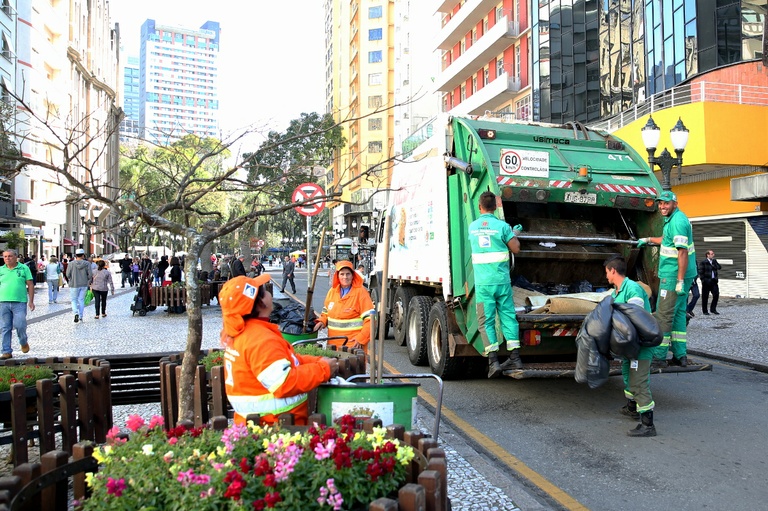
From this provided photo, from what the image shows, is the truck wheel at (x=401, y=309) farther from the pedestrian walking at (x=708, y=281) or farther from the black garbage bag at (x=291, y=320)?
the pedestrian walking at (x=708, y=281)

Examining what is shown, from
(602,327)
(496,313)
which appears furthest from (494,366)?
(602,327)

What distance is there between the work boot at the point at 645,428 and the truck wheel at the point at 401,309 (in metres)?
4.32

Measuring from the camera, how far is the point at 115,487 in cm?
221

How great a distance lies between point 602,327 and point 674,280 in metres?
1.98

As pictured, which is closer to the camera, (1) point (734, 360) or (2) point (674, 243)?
(2) point (674, 243)

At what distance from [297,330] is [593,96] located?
73.4ft

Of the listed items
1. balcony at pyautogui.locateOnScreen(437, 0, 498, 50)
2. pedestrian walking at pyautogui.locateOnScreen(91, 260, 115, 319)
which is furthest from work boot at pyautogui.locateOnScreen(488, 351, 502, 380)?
balcony at pyautogui.locateOnScreen(437, 0, 498, 50)

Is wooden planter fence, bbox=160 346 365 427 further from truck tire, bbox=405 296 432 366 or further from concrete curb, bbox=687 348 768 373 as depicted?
concrete curb, bbox=687 348 768 373

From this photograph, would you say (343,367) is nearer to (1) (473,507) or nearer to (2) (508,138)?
(1) (473,507)

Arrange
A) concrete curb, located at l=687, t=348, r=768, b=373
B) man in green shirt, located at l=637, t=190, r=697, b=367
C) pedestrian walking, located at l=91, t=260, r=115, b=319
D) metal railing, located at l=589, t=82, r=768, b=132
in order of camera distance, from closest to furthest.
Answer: man in green shirt, located at l=637, t=190, r=697, b=367 → concrete curb, located at l=687, t=348, r=768, b=373 → pedestrian walking, located at l=91, t=260, r=115, b=319 → metal railing, located at l=589, t=82, r=768, b=132

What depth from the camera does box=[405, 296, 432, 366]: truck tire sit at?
850 cm

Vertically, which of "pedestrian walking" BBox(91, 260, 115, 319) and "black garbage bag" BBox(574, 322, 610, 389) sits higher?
"pedestrian walking" BBox(91, 260, 115, 319)

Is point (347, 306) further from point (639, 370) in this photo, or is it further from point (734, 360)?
point (734, 360)

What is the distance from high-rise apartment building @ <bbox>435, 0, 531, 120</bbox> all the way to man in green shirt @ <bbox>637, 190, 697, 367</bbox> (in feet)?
84.2
